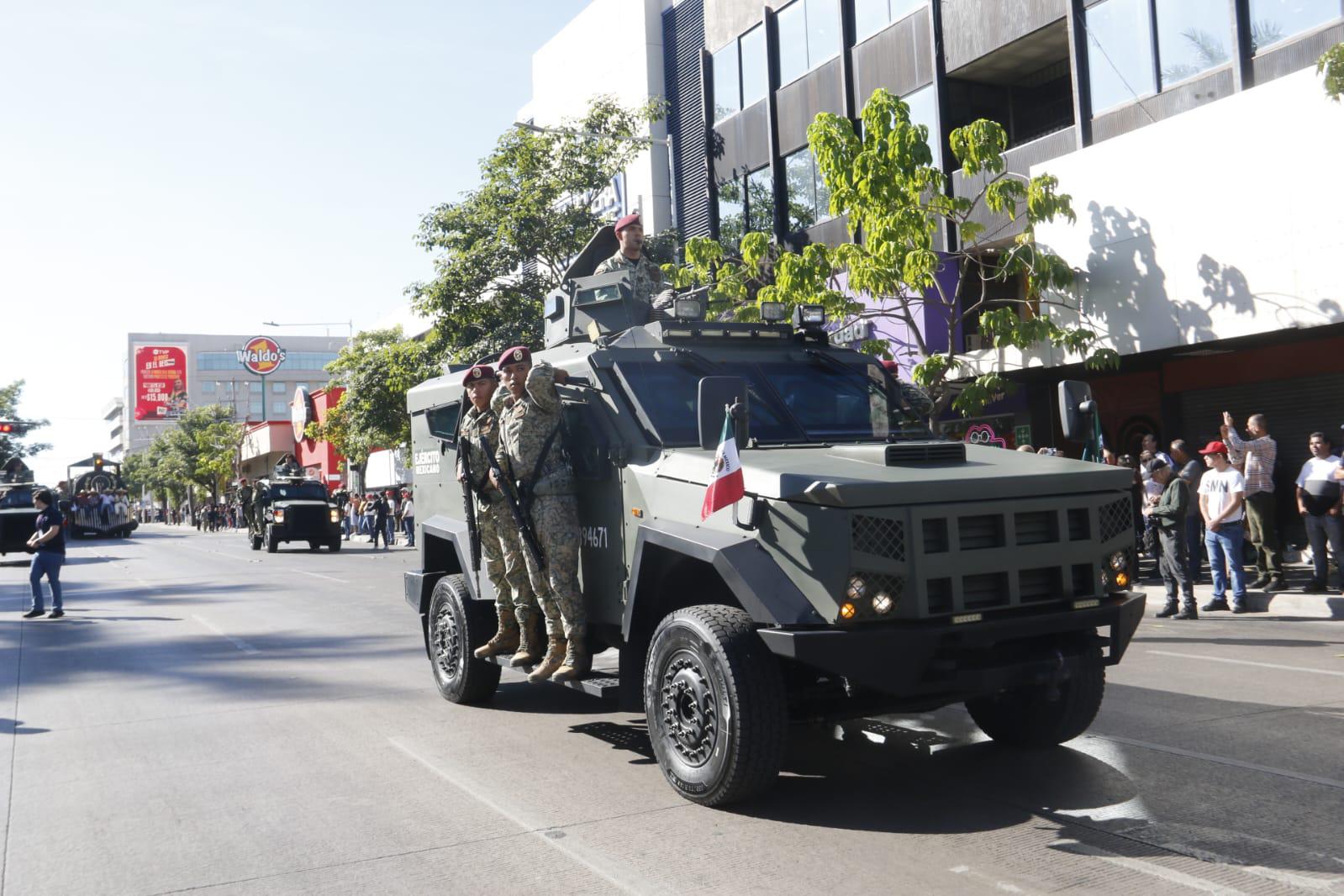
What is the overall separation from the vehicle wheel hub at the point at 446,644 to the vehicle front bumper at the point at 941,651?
3470 mm

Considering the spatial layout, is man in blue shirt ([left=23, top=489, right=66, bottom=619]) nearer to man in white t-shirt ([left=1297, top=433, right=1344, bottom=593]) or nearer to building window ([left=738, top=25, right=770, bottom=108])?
man in white t-shirt ([left=1297, top=433, right=1344, bottom=593])

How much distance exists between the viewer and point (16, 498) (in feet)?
97.9

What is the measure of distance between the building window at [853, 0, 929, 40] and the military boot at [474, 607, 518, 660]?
1791 centimetres

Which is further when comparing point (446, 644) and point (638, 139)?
point (638, 139)

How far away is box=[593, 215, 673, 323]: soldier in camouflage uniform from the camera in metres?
7.61

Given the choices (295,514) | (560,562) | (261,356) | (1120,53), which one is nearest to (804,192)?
(1120,53)

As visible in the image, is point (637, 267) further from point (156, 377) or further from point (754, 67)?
Answer: point (156, 377)

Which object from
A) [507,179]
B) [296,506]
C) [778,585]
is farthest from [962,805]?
[296,506]

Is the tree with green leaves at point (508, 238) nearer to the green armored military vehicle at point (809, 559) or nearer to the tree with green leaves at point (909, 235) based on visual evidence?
the tree with green leaves at point (909, 235)

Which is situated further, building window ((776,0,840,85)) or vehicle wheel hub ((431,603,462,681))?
building window ((776,0,840,85))

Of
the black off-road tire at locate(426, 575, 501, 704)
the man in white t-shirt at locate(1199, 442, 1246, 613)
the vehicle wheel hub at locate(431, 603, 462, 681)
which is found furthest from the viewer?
the man in white t-shirt at locate(1199, 442, 1246, 613)

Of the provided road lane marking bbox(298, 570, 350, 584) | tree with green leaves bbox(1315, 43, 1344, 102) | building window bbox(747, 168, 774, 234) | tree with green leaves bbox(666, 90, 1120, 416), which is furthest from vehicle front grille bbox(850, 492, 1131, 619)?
building window bbox(747, 168, 774, 234)

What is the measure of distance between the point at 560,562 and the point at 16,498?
28445mm

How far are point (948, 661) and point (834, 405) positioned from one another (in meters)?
2.05
